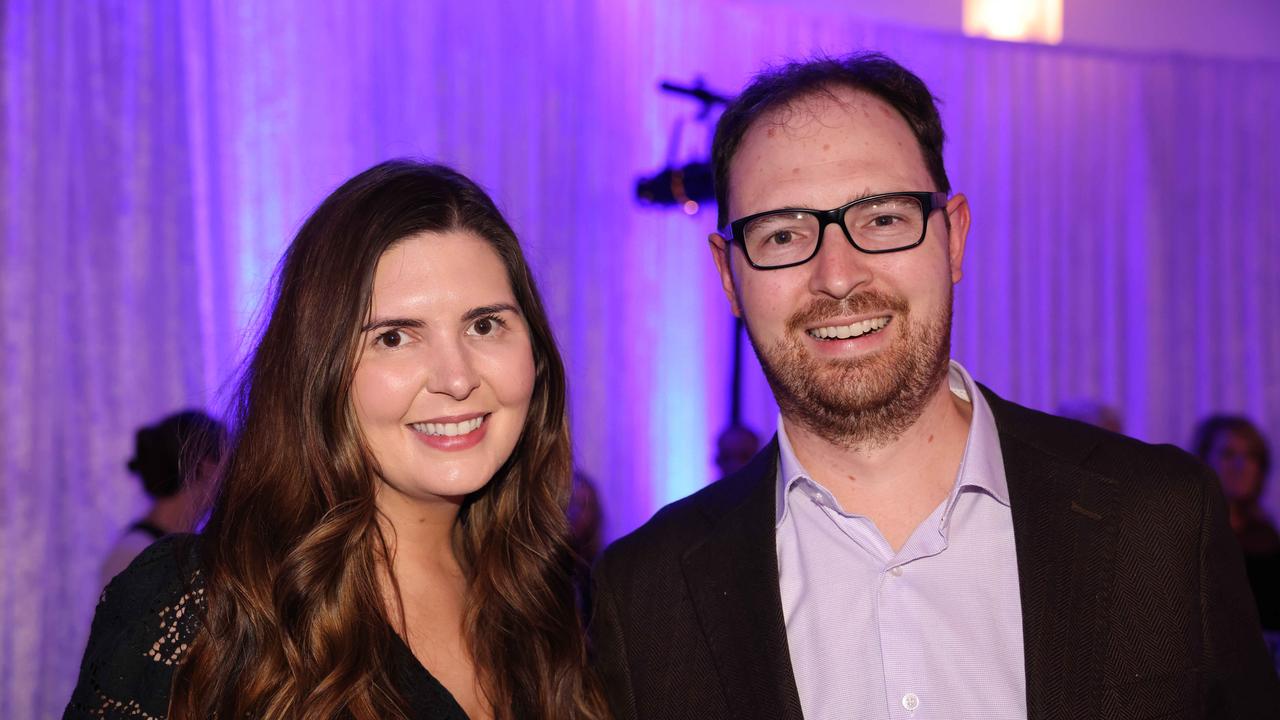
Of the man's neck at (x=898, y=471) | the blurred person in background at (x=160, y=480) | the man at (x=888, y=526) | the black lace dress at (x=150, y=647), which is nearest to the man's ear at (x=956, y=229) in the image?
the man at (x=888, y=526)

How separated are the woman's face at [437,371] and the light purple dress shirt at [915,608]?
628 mm

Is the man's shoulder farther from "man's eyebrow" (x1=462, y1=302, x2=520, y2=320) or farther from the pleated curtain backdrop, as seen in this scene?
the pleated curtain backdrop

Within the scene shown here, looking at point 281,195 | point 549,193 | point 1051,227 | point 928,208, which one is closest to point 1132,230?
point 1051,227

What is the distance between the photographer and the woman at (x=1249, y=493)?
4.48 meters

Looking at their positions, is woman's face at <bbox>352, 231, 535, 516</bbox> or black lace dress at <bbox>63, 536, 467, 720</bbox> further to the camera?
woman's face at <bbox>352, 231, 535, 516</bbox>

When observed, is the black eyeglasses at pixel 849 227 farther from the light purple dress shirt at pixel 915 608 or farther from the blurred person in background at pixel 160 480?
the blurred person in background at pixel 160 480

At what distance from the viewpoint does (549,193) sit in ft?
20.9

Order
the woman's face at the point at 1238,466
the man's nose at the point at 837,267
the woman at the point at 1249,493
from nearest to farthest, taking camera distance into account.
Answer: the man's nose at the point at 837,267
the woman at the point at 1249,493
the woman's face at the point at 1238,466

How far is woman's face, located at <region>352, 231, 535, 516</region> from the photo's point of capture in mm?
1974

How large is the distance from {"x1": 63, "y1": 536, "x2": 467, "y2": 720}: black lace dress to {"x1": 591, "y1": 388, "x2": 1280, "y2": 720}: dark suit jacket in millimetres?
395

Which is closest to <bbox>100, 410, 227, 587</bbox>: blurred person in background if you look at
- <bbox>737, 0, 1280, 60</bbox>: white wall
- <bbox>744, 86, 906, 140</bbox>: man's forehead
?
<bbox>744, 86, 906, 140</bbox>: man's forehead

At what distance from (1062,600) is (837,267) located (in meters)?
0.71

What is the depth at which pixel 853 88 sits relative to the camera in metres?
2.13

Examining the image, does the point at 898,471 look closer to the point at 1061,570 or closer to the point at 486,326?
the point at 1061,570
